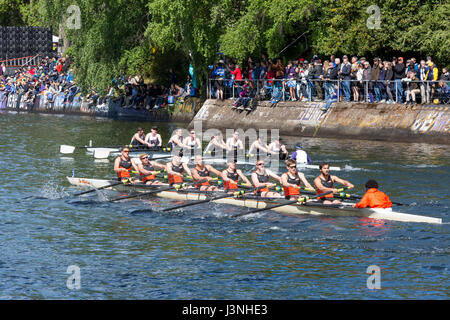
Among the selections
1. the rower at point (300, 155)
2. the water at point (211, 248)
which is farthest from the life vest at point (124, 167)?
the rower at point (300, 155)

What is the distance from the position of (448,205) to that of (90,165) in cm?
1677

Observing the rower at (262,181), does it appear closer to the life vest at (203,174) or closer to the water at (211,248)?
the water at (211,248)

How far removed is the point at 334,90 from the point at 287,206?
19365mm

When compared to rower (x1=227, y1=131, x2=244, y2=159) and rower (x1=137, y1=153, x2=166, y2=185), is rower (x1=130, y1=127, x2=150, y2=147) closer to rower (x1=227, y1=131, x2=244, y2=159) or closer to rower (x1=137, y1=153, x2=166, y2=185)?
rower (x1=227, y1=131, x2=244, y2=159)

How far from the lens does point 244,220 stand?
24.9 m

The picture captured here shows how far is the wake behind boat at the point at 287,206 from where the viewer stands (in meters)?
23.8

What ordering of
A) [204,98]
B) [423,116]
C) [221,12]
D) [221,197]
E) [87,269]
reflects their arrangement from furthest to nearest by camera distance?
1. [204,98]
2. [221,12]
3. [423,116]
4. [221,197]
5. [87,269]

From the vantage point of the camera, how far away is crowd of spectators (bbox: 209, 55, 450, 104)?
39.6m

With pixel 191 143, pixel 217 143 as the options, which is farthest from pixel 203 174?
pixel 191 143

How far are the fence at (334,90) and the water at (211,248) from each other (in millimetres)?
7993

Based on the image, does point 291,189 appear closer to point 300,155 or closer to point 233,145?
point 300,155

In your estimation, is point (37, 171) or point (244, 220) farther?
point (37, 171)

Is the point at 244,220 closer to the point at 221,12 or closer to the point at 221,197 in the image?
the point at 221,197

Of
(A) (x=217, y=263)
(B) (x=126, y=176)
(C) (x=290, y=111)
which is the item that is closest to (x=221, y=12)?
(C) (x=290, y=111)
